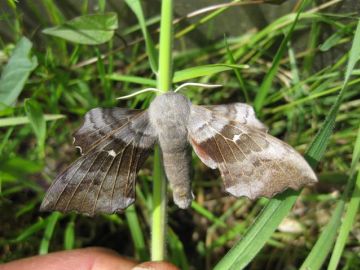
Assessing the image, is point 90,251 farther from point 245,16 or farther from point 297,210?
point 245,16

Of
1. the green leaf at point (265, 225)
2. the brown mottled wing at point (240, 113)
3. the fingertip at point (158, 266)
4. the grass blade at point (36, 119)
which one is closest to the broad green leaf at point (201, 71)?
the brown mottled wing at point (240, 113)

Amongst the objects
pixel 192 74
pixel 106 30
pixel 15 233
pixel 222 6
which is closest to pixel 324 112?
pixel 222 6

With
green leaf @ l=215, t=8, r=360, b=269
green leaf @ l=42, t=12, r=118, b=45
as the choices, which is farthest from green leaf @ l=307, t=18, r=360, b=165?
green leaf @ l=42, t=12, r=118, b=45

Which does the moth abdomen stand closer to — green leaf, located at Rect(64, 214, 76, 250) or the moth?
the moth

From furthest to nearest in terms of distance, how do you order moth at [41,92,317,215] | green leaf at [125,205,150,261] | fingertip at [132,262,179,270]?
green leaf at [125,205,150,261] < fingertip at [132,262,179,270] < moth at [41,92,317,215]

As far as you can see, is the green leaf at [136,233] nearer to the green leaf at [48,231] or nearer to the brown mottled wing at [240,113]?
the green leaf at [48,231]

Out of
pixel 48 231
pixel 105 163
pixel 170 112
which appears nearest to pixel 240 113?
pixel 170 112
